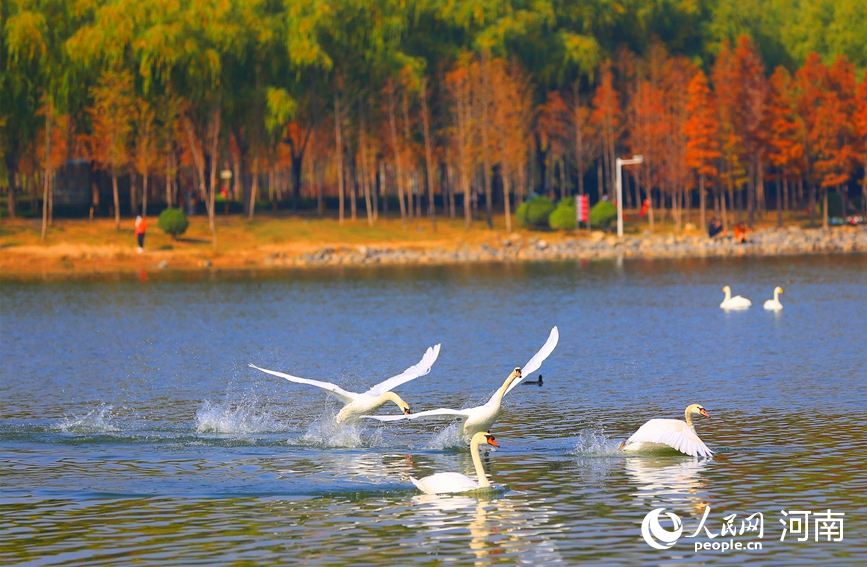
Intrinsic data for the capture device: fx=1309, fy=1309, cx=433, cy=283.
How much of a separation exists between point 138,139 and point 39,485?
167ft

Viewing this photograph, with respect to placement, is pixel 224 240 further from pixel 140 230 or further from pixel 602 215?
pixel 602 215

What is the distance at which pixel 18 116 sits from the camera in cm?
6253

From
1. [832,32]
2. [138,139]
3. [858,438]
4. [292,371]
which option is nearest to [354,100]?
[138,139]

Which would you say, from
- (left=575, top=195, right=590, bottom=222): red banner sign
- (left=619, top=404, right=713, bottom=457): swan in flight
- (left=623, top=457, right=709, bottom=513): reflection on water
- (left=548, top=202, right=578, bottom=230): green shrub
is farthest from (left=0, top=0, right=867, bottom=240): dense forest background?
(left=623, top=457, right=709, bottom=513): reflection on water

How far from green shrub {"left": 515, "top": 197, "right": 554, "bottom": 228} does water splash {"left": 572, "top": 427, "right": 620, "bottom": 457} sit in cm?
5370

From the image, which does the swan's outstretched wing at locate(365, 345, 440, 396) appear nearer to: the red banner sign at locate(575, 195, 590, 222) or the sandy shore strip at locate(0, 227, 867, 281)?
the sandy shore strip at locate(0, 227, 867, 281)

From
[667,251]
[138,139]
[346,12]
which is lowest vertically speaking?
[667,251]

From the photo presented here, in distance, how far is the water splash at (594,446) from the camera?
15859 millimetres

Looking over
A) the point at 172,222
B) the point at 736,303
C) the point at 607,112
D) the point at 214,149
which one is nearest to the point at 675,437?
the point at 736,303

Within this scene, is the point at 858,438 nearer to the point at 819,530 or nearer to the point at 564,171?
the point at 819,530

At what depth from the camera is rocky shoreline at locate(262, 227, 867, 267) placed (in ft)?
201

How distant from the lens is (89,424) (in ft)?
61.1

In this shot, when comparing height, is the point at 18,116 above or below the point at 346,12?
below

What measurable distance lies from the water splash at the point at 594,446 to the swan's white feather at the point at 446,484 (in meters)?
2.65
